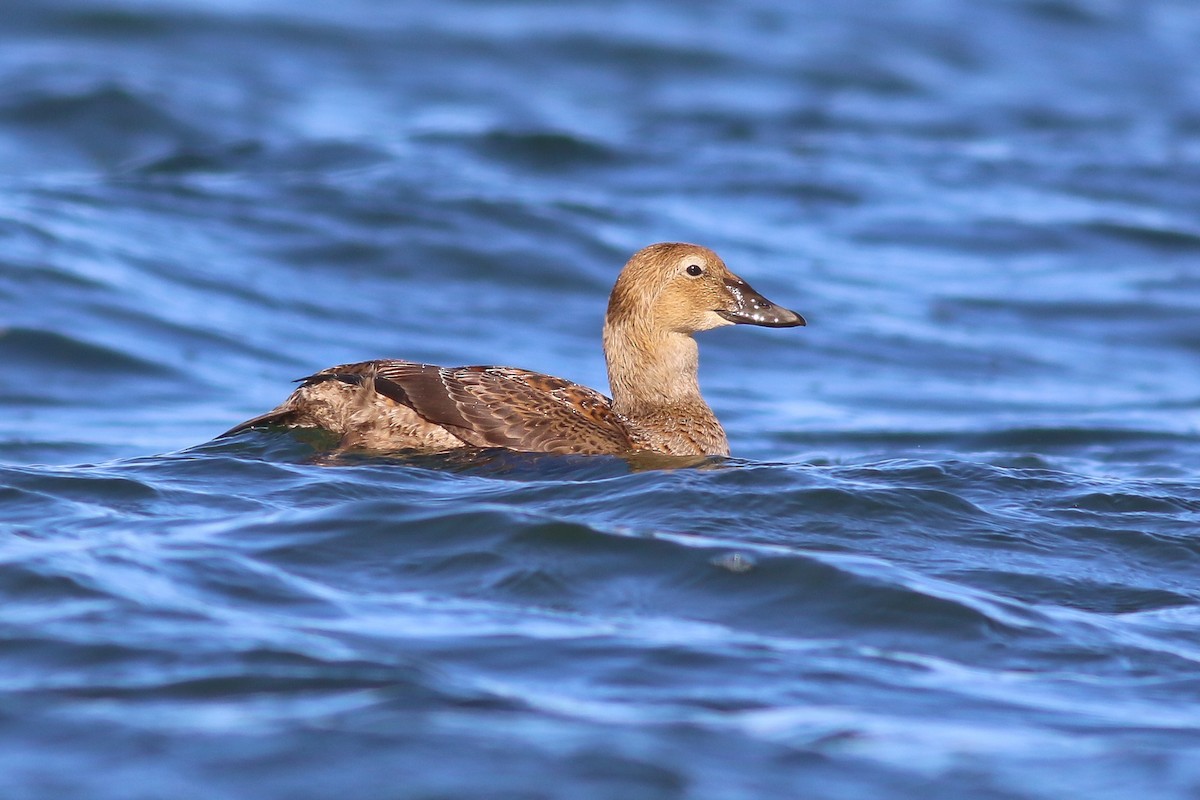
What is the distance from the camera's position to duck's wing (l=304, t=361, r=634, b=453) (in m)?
7.88

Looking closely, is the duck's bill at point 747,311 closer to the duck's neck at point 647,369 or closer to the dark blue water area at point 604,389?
the duck's neck at point 647,369

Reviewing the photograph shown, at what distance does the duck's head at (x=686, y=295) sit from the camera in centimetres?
856

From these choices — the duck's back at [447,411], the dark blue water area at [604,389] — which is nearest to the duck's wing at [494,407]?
the duck's back at [447,411]

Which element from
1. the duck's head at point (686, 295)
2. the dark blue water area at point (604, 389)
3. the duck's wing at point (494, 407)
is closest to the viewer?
the dark blue water area at point (604, 389)

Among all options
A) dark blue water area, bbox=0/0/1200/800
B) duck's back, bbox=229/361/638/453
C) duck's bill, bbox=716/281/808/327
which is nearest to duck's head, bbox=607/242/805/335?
duck's bill, bbox=716/281/808/327

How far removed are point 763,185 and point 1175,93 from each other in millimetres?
8678

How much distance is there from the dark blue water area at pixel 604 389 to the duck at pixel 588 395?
0.67 feet

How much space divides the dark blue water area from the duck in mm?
205

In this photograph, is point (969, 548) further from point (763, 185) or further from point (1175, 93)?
point (1175, 93)

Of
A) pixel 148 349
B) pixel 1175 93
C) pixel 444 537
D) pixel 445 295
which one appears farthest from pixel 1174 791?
pixel 1175 93

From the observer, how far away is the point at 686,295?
8.57 metres

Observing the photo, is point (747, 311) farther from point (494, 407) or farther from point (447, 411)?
point (447, 411)

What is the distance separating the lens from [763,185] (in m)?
18.5

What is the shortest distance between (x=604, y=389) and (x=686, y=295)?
13.5ft
